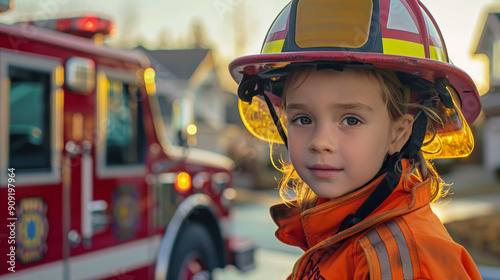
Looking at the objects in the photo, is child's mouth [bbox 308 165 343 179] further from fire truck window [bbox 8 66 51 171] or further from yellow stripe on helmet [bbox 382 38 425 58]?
fire truck window [bbox 8 66 51 171]

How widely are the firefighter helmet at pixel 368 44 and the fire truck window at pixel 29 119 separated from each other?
1.37m

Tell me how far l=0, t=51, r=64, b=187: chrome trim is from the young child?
1425 millimetres

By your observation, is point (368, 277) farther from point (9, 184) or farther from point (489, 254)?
point (489, 254)

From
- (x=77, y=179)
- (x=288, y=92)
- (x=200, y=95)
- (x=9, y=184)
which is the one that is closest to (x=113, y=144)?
(x=77, y=179)

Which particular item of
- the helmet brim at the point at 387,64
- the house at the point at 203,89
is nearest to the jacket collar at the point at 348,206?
the helmet brim at the point at 387,64

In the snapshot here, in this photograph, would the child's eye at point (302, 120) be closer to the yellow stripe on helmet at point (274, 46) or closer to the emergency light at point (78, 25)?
the yellow stripe on helmet at point (274, 46)

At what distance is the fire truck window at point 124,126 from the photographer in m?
3.30

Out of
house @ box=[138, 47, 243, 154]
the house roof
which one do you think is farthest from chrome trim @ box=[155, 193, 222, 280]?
the house roof

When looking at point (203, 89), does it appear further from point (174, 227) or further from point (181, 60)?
point (174, 227)

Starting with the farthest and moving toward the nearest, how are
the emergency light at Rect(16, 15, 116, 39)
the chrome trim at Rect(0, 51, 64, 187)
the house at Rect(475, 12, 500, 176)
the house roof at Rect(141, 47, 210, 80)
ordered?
the house roof at Rect(141, 47, 210, 80) < the house at Rect(475, 12, 500, 176) < the emergency light at Rect(16, 15, 116, 39) < the chrome trim at Rect(0, 51, 64, 187)

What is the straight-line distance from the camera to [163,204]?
3.75m

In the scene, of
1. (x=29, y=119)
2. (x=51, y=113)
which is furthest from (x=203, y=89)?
(x=29, y=119)

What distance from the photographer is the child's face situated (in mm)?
1472

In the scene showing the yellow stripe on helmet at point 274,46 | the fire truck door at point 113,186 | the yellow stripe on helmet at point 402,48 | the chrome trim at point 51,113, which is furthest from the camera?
the fire truck door at point 113,186
